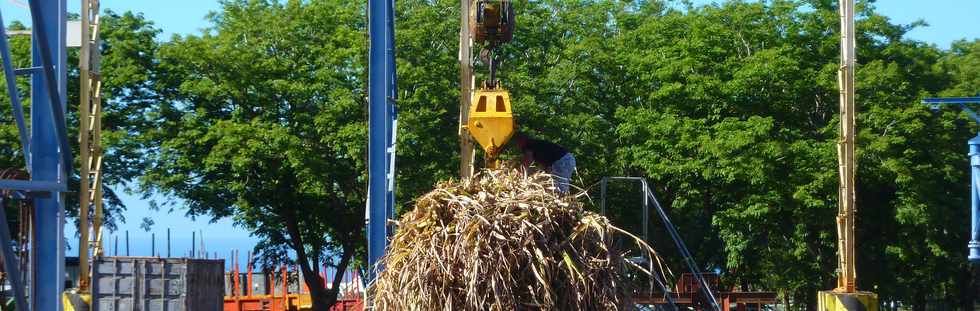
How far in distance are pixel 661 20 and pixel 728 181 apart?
7.09 m

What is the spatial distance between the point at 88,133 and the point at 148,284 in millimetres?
2709

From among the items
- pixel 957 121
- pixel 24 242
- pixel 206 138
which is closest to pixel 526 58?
pixel 206 138

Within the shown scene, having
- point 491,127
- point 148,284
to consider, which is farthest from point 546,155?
point 148,284

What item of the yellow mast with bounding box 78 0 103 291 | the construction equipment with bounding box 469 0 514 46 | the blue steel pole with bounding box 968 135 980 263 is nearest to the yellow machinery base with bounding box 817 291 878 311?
the blue steel pole with bounding box 968 135 980 263

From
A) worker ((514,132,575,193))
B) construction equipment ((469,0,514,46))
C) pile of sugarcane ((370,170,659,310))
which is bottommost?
pile of sugarcane ((370,170,659,310))

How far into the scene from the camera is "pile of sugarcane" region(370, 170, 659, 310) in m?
7.93

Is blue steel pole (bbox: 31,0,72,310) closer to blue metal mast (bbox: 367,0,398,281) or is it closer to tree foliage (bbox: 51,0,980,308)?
blue metal mast (bbox: 367,0,398,281)

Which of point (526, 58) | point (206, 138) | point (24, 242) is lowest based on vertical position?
point (24, 242)

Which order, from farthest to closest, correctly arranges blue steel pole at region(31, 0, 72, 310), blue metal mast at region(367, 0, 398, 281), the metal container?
the metal container
blue metal mast at region(367, 0, 398, 281)
blue steel pole at region(31, 0, 72, 310)

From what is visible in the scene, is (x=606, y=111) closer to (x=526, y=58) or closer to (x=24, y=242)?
(x=526, y=58)

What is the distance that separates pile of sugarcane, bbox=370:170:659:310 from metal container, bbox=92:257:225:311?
46.0 feet

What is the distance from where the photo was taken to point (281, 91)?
3428 cm

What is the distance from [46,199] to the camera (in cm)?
1338

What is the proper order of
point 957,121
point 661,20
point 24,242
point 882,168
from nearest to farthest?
point 24,242 < point 882,168 < point 957,121 < point 661,20
